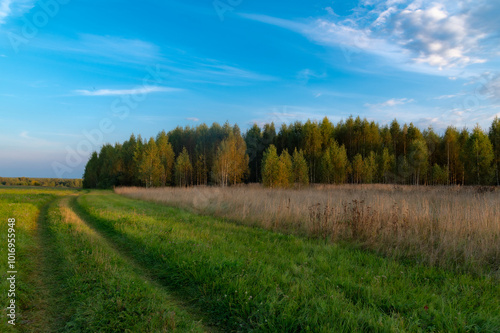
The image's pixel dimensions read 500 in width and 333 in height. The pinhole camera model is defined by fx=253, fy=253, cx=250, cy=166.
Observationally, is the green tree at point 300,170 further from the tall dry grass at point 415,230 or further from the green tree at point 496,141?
the tall dry grass at point 415,230

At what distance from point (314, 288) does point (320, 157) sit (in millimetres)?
46724

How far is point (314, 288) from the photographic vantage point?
4422mm

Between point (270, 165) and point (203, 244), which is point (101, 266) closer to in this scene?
point (203, 244)

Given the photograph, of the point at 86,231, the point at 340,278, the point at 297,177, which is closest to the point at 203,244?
the point at 340,278

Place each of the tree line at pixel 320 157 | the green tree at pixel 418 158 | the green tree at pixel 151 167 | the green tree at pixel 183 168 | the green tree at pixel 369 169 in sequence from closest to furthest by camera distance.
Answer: the tree line at pixel 320 157 < the green tree at pixel 418 158 < the green tree at pixel 369 169 < the green tree at pixel 151 167 < the green tree at pixel 183 168

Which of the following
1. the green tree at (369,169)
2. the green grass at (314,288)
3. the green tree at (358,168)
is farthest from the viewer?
the green tree at (358,168)

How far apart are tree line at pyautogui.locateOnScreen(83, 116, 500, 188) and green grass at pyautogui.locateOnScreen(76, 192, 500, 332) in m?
30.1

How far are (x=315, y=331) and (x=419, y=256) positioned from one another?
4.54 m

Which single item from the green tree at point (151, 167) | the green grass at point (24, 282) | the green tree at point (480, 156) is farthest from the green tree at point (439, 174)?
the green grass at point (24, 282)

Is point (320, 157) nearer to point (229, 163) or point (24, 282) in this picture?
point (229, 163)

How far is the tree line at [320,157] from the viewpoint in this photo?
39.5 m

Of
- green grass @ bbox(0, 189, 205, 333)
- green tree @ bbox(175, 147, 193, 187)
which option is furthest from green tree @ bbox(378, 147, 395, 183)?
green grass @ bbox(0, 189, 205, 333)

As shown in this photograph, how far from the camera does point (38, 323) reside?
3.81 metres

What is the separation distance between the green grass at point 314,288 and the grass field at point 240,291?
19mm
